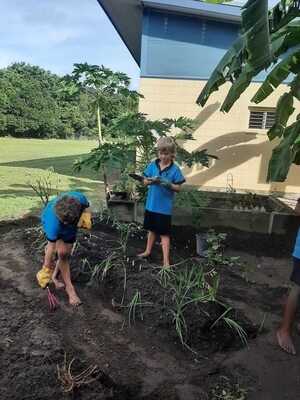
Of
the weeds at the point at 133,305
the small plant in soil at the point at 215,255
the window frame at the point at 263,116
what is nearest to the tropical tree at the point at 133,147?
the small plant in soil at the point at 215,255

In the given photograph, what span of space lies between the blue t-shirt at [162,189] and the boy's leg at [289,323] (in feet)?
6.07

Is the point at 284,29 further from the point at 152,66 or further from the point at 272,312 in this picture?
the point at 152,66

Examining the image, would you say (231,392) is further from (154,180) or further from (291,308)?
(154,180)

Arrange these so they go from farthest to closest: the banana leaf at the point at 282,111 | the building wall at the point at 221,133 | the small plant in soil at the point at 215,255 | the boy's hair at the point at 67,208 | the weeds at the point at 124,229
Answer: the building wall at the point at 221,133, the weeds at the point at 124,229, the small plant in soil at the point at 215,255, the banana leaf at the point at 282,111, the boy's hair at the point at 67,208

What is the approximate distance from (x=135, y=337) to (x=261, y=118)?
22.1 ft

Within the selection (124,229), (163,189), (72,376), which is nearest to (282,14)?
(163,189)

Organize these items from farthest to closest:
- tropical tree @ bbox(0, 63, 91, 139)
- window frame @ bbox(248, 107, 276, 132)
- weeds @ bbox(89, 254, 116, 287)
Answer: tropical tree @ bbox(0, 63, 91, 139) < window frame @ bbox(248, 107, 276, 132) < weeds @ bbox(89, 254, 116, 287)

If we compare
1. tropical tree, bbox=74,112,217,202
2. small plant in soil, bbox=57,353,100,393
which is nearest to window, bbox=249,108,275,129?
tropical tree, bbox=74,112,217,202

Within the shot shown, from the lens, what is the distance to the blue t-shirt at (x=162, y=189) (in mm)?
4531

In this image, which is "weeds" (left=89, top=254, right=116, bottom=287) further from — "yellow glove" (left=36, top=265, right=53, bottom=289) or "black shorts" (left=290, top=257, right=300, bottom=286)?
"black shorts" (left=290, top=257, right=300, bottom=286)

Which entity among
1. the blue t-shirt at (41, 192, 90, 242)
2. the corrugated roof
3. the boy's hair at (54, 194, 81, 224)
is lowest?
→ the blue t-shirt at (41, 192, 90, 242)

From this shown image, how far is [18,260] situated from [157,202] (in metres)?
1.84

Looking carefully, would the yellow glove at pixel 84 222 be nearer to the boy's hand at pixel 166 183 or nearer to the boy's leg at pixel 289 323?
the boy's hand at pixel 166 183

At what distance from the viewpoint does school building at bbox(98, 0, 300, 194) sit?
8227mm
